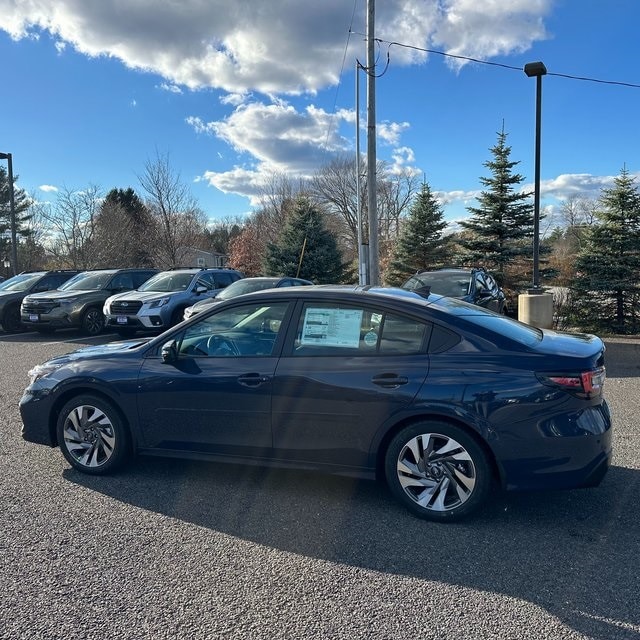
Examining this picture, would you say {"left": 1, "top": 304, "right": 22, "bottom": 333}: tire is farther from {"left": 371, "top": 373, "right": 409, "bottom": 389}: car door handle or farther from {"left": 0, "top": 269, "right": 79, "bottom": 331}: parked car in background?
{"left": 371, "top": 373, "right": 409, "bottom": 389}: car door handle

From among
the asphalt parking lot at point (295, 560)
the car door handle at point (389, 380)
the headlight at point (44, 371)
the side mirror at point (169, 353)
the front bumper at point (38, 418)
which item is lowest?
the asphalt parking lot at point (295, 560)

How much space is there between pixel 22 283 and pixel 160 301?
5.83 meters

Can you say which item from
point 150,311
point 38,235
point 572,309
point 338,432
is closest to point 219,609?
point 338,432

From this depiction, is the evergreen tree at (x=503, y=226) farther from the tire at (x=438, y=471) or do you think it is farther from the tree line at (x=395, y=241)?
the tire at (x=438, y=471)

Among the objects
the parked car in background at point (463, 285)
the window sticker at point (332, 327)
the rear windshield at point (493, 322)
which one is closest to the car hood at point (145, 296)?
the parked car in background at point (463, 285)

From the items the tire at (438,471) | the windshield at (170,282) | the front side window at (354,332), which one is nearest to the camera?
the tire at (438,471)

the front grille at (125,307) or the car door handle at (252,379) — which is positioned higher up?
the front grille at (125,307)

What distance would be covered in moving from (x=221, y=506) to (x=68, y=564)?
1043 mm

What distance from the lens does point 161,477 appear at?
170 inches

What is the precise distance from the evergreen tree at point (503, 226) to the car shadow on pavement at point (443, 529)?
51.7 ft

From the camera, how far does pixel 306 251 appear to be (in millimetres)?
25219

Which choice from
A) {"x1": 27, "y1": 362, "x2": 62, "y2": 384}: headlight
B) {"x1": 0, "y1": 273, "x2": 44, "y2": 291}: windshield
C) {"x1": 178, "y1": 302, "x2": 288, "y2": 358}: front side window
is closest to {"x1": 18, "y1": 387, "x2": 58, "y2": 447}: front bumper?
{"x1": 27, "y1": 362, "x2": 62, "y2": 384}: headlight

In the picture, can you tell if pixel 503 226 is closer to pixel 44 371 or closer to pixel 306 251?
pixel 306 251

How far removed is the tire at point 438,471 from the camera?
344cm
